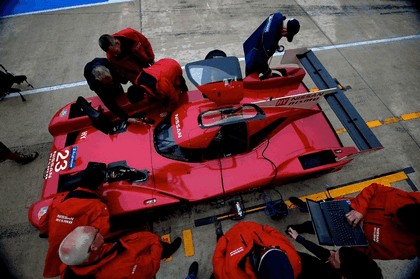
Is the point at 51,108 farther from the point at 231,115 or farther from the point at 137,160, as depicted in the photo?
the point at 231,115

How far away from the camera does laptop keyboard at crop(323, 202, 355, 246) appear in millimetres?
2818

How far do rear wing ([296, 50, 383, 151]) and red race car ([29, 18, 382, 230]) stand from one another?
0.04 feet

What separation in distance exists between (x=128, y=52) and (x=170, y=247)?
9.79 feet

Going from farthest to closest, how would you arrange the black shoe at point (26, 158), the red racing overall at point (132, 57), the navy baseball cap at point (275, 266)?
the black shoe at point (26, 158), the red racing overall at point (132, 57), the navy baseball cap at point (275, 266)

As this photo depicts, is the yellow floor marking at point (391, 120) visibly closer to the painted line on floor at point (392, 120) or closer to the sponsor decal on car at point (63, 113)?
the painted line on floor at point (392, 120)

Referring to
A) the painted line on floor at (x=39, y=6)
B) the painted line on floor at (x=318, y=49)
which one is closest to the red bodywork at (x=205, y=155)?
the painted line on floor at (x=318, y=49)

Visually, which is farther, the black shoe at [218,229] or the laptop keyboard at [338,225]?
the black shoe at [218,229]

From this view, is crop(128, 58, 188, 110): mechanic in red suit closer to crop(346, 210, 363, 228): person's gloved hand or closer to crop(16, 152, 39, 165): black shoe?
crop(16, 152, 39, 165): black shoe

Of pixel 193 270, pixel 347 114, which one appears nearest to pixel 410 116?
pixel 347 114

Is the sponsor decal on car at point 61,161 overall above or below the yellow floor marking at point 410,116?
above

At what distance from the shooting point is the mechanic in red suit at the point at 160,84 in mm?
3406

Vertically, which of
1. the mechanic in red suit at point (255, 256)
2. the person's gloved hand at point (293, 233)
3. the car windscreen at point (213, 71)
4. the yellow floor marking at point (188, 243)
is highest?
the car windscreen at point (213, 71)

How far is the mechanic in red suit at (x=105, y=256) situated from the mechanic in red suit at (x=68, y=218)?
27cm

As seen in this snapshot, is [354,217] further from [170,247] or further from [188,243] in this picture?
[170,247]
